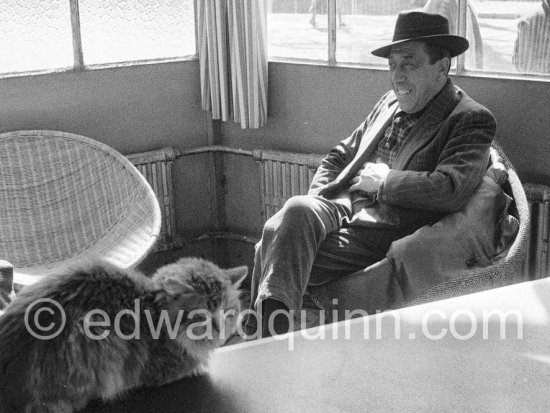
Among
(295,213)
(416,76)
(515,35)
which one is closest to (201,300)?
(295,213)

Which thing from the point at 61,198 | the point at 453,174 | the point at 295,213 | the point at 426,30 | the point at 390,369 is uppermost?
the point at 426,30

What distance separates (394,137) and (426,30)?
40cm

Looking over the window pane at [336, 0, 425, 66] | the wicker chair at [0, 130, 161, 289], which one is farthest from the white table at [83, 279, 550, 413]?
the window pane at [336, 0, 425, 66]

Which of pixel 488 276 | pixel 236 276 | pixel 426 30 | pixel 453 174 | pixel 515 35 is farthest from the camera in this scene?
pixel 515 35

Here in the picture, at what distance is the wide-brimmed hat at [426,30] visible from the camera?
2664mm

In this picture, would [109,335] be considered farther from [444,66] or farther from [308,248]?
[444,66]

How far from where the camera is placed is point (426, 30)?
2670 mm

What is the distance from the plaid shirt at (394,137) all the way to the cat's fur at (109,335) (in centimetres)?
176

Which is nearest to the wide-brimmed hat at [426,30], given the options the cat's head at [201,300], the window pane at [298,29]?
the window pane at [298,29]

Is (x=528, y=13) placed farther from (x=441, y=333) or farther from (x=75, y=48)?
(x=441, y=333)

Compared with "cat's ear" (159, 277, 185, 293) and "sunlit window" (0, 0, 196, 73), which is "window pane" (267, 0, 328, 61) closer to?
"sunlit window" (0, 0, 196, 73)

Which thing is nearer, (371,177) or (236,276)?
(236,276)

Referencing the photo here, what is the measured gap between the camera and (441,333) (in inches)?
36.5

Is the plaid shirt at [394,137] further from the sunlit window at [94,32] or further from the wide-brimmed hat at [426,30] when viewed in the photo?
the sunlit window at [94,32]
